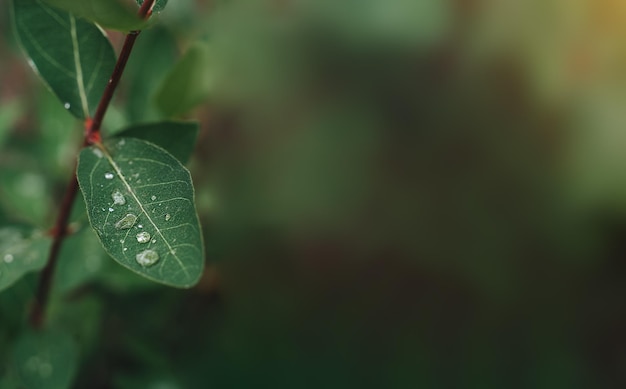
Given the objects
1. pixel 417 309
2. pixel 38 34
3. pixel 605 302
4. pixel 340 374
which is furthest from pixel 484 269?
pixel 38 34

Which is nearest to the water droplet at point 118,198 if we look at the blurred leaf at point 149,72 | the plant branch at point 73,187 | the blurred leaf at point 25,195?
the plant branch at point 73,187

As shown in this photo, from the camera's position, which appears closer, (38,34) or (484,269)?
(38,34)

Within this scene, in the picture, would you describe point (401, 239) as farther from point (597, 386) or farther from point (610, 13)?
point (610, 13)

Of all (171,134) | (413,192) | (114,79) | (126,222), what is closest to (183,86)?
(171,134)

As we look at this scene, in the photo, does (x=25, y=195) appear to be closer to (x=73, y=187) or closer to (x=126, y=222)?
(x=73, y=187)

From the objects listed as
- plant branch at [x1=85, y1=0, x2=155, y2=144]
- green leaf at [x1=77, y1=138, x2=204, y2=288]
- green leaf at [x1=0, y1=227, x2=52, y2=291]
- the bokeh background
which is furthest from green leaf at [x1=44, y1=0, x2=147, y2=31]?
the bokeh background

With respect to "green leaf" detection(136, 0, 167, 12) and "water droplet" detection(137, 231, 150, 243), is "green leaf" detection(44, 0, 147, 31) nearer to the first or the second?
"green leaf" detection(136, 0, 167, 12)

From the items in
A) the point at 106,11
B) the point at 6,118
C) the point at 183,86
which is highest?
the point at 106,11
